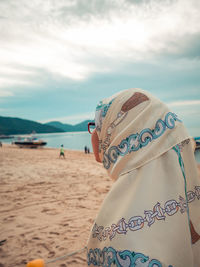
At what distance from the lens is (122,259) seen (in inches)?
36.2

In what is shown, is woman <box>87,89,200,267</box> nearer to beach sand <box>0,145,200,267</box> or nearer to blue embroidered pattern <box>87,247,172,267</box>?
blue embroidered pattern <box>87,247,172,267</box>

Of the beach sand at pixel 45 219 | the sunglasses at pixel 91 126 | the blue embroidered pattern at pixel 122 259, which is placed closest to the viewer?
the blue embroidered pattern at pixel 122 259

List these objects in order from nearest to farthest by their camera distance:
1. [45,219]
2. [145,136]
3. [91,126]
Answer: [145,136], [91,126], [45,219]

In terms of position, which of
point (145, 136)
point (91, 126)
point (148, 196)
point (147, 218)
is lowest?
point (147, 218)

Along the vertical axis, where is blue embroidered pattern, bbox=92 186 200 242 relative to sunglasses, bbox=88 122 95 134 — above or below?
below

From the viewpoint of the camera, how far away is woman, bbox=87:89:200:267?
3.06 feet

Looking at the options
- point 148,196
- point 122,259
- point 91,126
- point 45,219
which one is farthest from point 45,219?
point 148,196

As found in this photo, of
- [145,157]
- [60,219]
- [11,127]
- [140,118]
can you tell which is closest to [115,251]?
[145,157]

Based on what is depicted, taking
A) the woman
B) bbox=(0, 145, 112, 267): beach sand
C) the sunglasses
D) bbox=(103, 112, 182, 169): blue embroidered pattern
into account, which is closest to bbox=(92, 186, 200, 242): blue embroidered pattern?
the woman

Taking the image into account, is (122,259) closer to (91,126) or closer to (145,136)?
(145,136)

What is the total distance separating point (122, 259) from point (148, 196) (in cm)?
32

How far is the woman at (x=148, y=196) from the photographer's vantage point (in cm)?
93

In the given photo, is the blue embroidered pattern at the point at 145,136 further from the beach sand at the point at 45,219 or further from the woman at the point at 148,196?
the beach sand at the point at 45,219

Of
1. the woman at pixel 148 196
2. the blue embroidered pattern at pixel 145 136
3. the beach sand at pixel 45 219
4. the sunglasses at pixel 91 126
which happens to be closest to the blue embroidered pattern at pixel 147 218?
the woman at pixel 148 196
